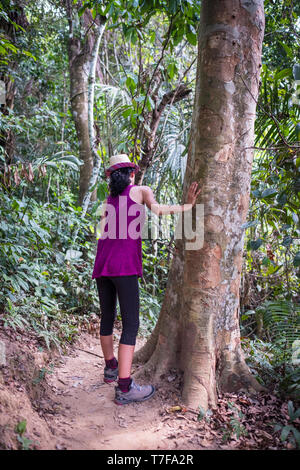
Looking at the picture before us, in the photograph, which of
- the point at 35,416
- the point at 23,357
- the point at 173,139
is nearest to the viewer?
the point at 35,416

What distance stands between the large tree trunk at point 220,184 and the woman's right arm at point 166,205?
7 cm

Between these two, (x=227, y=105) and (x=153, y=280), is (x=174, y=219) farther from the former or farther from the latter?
(x=227, y=105)

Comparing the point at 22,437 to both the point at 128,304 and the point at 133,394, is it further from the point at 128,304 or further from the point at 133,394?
the point at 128,304

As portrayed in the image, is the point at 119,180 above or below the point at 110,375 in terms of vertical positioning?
above

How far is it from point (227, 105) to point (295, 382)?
2.11 metres

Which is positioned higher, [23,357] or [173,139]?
[173,139]

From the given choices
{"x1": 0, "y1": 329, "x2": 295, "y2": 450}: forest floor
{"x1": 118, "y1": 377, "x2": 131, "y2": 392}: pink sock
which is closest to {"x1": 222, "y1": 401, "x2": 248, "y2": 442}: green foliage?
{"x1": 0, "y1": 329, "x2": 295, "y2": 450}: forest floor

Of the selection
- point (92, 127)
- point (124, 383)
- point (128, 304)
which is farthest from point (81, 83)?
point (124, 383)

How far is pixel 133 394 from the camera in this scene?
272 centimetres

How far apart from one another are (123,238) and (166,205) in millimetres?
402

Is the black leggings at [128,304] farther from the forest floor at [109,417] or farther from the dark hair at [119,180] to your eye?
the dark hair at [119,180]

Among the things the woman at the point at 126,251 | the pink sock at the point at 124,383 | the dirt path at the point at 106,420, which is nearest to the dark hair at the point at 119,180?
the woman at the point at 126,251
